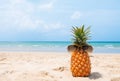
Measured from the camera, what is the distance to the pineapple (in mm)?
6859

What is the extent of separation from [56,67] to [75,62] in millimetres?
1124

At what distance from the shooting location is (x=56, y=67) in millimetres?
7875

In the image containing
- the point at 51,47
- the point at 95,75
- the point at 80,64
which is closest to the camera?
the point at 80,64

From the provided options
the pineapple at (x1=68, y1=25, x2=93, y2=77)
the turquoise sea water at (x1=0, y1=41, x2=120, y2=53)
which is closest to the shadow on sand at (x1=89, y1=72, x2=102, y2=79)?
the pineapple at (x1=68, y1=25, x2=93, y2=77)

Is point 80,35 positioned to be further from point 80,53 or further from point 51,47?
point 51,47

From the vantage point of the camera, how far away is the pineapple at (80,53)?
6859mm

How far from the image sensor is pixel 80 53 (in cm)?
690

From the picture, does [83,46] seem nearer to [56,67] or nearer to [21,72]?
[56,67]

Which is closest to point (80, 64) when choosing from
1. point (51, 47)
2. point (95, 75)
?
point (95, 75)

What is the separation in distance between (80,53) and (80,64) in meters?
0.26

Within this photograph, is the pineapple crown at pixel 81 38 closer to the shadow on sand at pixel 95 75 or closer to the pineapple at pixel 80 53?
the pineapple at pixel 80 53

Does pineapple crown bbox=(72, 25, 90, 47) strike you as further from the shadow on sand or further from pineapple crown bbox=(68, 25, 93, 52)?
the shadow on sand

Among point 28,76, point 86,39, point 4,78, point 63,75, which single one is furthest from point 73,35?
point 4,78

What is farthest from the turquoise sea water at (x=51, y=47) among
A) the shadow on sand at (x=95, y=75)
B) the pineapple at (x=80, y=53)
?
the pineapple at (x=80, y=53)
